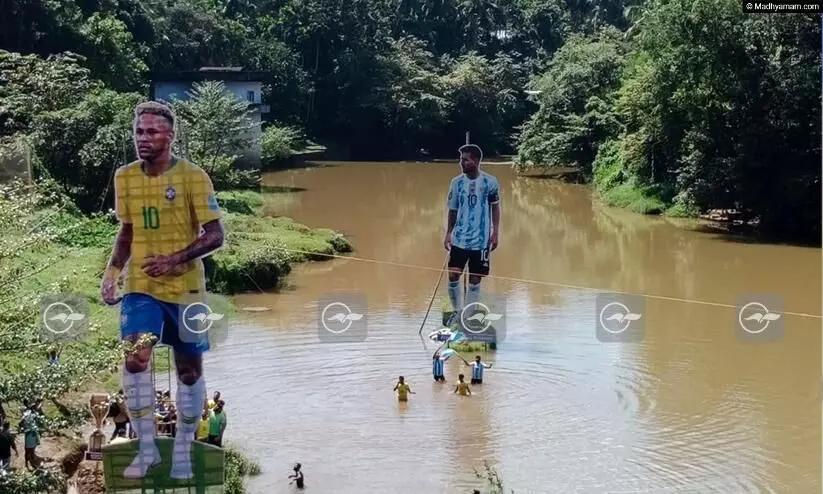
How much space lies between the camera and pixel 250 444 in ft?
45.2

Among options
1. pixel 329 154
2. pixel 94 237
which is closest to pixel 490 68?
pixel 329 154

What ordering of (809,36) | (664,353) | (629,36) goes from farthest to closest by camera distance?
(629,36)
(809,36)
(664,353)

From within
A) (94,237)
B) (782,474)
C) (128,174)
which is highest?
(128,174)

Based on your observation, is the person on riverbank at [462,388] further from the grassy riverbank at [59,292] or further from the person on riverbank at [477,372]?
the grassy riverbank at [59,292]

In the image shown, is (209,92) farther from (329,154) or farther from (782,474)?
(782,474)

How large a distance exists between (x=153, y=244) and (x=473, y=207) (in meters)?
5.93

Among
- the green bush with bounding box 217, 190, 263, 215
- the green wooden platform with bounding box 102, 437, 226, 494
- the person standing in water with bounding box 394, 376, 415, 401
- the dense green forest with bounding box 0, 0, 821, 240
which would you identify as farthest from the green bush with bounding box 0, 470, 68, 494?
the green bush with bounding box 217, 190, 263, 215

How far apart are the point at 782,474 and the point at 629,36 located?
1334 inches

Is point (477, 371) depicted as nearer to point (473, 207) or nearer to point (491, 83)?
point (473, 207)

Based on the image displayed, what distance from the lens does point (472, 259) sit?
14984mm

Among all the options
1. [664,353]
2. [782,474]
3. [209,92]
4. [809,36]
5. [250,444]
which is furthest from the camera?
[209,92]

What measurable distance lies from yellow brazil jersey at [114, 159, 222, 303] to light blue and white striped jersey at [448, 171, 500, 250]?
5467 mm

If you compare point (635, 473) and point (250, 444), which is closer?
point (635, 473)

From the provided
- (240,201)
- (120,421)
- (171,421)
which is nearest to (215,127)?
(240,201)
